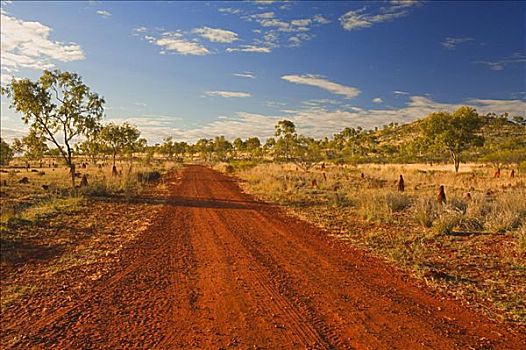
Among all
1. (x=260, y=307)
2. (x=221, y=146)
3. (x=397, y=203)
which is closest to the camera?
(x=260, y=307)

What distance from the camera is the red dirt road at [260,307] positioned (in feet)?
15.0

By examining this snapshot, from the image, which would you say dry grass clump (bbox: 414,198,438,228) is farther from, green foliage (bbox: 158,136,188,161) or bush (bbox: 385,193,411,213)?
green foliage (bbox: 158,136,188,161)

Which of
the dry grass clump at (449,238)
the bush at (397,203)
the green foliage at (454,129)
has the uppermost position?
the green foliage at (454,129)

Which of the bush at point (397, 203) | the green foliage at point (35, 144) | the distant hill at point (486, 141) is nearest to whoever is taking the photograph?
the bush at point (397, 203)

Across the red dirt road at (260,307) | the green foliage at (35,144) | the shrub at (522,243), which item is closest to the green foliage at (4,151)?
the green foliage at (35,144)

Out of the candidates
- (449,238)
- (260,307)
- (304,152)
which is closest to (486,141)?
(304,152)

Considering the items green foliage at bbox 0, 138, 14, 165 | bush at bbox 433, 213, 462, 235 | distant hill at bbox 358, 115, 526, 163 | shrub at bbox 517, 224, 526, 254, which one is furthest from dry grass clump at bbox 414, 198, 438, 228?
green foliage at bbox 0, 138, 14, 165

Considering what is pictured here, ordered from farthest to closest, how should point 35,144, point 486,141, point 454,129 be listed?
point 486,141 < point 454,129 < point 35,144

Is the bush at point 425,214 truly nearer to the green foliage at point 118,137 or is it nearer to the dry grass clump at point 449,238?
the dry grass clump at point 449,238

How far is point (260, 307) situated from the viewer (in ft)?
18.2

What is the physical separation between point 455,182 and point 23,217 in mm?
25422

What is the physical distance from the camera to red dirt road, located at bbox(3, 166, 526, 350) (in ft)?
15.0

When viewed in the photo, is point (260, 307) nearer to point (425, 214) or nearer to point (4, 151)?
point (425, 214)

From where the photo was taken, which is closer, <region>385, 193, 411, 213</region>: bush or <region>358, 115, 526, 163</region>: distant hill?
<region>385, 193, 411, 213</region>: bush
